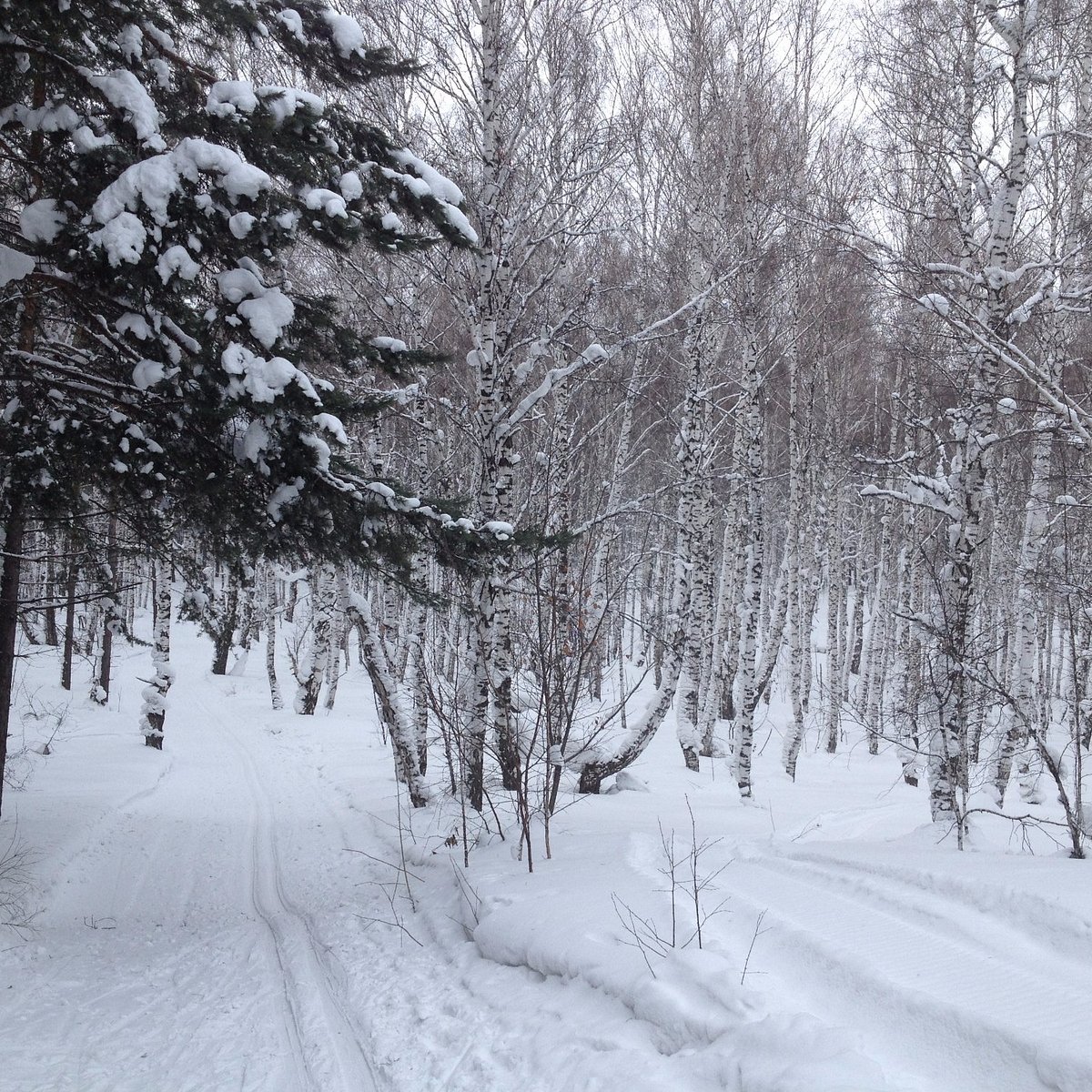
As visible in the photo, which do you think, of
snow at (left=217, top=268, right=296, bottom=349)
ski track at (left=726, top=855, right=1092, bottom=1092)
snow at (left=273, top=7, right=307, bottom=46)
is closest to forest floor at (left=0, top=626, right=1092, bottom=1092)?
ski track at (left=726, top=855, right=1092, bottom=1092)

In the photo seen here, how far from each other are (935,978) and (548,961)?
91.5 inches

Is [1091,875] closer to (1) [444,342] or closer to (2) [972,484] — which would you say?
(2) [972,484]

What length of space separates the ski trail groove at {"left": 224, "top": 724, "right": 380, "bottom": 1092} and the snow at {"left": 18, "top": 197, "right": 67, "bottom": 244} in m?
5.46

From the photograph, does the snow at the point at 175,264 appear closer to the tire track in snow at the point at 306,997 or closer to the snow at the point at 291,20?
the snow at the point at 291,20

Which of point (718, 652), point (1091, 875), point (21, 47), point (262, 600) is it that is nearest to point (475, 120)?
point (21, 47)

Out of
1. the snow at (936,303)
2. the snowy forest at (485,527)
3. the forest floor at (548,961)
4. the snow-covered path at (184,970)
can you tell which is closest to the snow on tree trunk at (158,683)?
the snowy forest at (485,527)

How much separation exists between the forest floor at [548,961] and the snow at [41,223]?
5152 mm

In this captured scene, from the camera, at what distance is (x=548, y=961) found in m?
5.01

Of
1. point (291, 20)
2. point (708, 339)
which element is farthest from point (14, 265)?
point (708, 339)

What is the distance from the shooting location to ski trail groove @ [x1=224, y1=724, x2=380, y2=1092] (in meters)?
4.34

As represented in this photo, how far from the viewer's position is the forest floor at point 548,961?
355cm

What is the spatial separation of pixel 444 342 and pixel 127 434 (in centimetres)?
893

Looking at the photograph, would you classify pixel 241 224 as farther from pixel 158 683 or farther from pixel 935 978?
pixel 158 683

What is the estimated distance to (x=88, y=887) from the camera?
7.72 meters
